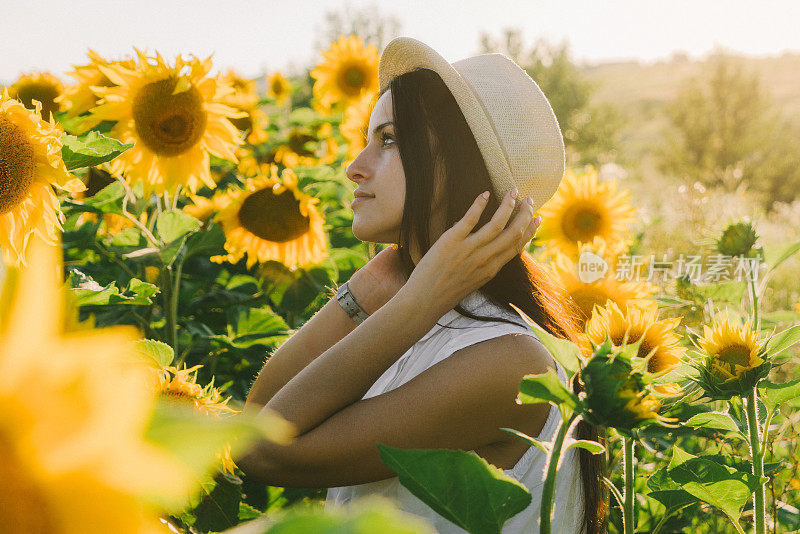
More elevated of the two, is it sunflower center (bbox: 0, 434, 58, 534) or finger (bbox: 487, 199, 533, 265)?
sunflower center (bbox: 0, 434, 58, 534)

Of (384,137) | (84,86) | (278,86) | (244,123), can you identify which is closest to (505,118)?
(384,137)

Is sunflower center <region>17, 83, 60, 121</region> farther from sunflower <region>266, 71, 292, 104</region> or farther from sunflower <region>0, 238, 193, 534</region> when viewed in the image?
sunflower <region>266, 71, 292, 104</region>

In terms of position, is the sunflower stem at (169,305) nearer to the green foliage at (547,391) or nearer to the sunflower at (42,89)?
the sunflower at (42,89)

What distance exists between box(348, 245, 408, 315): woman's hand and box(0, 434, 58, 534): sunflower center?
1201 millimetres

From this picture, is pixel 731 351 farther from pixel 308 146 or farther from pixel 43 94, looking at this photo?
pixel 308 146

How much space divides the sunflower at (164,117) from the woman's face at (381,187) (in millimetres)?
350

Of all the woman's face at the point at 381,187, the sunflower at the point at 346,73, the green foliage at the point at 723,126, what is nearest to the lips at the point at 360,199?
the woman's face at the point at 381,187

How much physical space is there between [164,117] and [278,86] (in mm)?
2648

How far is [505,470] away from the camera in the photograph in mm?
999

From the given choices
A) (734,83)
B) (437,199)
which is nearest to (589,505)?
(437,199)

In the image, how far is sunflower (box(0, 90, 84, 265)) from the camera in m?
0.78

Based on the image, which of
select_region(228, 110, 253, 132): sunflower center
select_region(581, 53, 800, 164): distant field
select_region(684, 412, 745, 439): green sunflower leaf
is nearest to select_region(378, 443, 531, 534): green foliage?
select_region(684, 412, 745, 439): green sunflower leaf

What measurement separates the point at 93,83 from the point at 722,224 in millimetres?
1429

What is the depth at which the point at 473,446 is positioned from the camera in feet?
3.14
